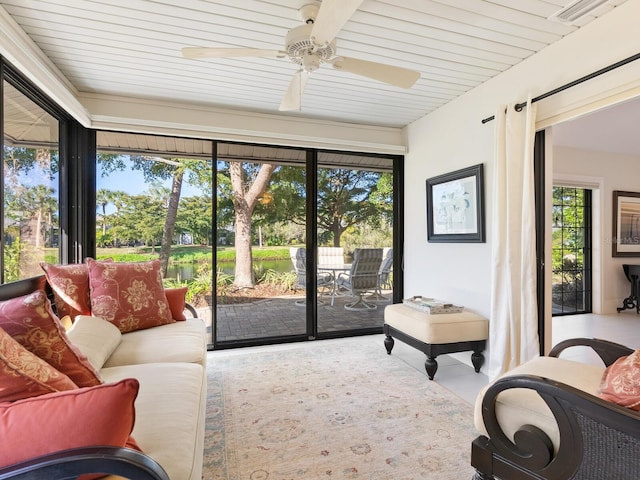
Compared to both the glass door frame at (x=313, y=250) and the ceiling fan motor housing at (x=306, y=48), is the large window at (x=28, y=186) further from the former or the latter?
the ceiling fan motor housing at (x=306, y=48)

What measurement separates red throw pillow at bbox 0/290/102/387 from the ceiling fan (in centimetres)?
143

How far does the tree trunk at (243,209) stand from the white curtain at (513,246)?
7.52ft

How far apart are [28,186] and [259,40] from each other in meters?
1.88

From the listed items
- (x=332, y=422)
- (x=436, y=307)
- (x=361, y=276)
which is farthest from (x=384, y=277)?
(x=332, y=422)

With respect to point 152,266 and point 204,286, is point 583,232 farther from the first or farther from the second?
point 152,266

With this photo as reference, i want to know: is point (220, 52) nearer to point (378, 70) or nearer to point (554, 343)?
point (378, 70)

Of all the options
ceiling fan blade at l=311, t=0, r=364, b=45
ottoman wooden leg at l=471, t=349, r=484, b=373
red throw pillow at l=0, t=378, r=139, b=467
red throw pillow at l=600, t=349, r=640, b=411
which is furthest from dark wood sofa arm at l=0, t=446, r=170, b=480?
ottoman wooden leg at l=471, t=349, r=484, b=373

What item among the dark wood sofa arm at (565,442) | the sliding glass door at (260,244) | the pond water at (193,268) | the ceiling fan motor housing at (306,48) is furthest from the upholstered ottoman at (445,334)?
the ceiling fan motor housing at (306,48)

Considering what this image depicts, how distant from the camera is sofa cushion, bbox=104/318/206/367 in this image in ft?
6.33

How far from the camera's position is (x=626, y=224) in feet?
17.4

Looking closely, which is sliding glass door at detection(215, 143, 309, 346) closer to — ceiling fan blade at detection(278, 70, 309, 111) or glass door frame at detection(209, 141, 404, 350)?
glass door frame at detection(209, 141, 404, 350)

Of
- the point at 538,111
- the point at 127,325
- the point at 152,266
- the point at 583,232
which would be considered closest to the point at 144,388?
the point at 127,325

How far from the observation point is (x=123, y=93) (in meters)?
3.15

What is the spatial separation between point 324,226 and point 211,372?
1.94m
